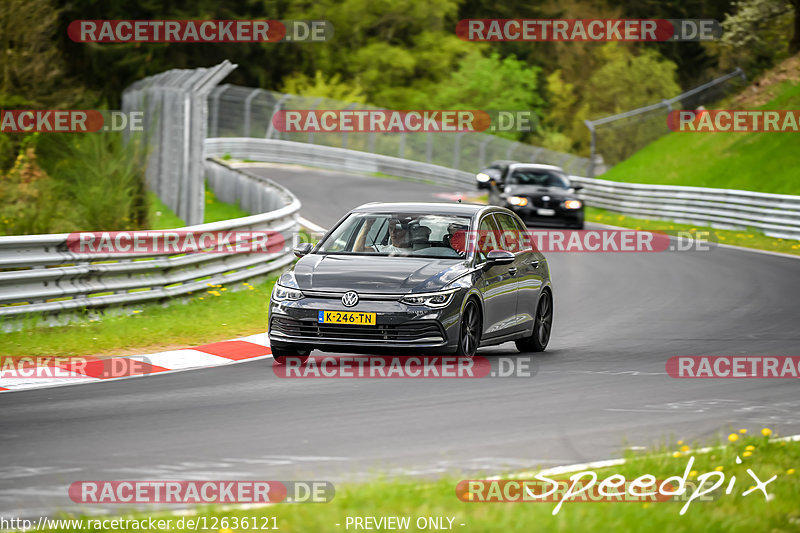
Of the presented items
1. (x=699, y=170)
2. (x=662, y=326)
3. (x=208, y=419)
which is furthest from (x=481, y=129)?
(x=208, y=419)

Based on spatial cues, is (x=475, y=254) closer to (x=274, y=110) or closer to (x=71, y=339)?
(x=71, y=339)

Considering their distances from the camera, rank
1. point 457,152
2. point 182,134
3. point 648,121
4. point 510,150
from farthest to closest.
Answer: point 457,152 < point 510,150 < point 648,121 < point 182,134

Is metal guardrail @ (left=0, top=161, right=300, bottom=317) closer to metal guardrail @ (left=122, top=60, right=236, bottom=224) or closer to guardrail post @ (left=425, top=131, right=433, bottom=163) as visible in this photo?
metal guardrail @ (left=122, top=60, right=236, bottom=224)

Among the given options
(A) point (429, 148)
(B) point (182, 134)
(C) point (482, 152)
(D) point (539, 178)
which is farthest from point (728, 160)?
(B) point (182, 134)

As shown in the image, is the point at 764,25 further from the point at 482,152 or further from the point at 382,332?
the point at 382,332

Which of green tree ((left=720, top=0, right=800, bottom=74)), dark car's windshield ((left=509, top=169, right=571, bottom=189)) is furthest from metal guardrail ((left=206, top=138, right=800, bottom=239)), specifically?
green tree ((left=720, top=0, right=800, bottom=74))

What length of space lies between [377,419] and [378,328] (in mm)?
2325

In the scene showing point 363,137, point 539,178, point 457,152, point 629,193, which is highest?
point 539,178

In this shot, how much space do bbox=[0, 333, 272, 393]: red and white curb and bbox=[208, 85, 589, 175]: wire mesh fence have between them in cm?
4096

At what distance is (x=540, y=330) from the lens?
13883 mm

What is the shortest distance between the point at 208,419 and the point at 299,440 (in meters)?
1.05

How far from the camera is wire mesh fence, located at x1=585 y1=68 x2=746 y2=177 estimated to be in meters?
45.9

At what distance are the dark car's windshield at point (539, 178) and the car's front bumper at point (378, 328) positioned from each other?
20.6 meters

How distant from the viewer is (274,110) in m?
55.8
